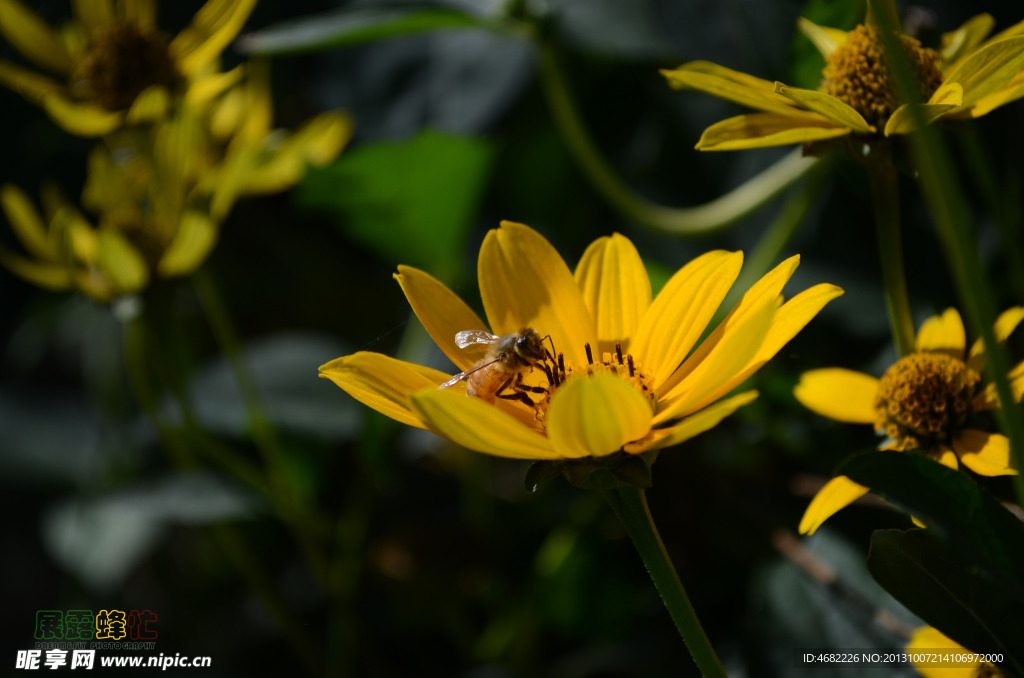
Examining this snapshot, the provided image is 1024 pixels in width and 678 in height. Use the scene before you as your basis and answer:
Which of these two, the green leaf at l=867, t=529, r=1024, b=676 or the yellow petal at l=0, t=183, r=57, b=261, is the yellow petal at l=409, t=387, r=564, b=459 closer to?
the green leaf at l=867, t=529, r=1024, b=676

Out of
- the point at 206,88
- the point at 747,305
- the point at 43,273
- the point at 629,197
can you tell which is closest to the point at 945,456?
the point at 747,305

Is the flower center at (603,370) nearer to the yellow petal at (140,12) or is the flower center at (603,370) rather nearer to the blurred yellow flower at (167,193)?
the blurred yellow flower at (167,193)

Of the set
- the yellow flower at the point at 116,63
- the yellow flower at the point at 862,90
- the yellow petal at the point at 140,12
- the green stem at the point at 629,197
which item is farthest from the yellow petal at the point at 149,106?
the yellow flower at the point at 862,90

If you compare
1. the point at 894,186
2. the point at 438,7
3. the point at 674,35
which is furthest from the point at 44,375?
the point at 894,186

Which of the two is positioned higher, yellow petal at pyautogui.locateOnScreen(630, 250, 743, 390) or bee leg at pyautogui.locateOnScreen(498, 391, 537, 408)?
bee leg at pyautogui.locateOnScreen(498, 391, 537, 408)

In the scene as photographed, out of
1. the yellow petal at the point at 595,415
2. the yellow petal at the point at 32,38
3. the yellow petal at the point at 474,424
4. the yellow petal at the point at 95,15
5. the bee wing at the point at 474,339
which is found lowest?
the yellow petal at the point at 595,415

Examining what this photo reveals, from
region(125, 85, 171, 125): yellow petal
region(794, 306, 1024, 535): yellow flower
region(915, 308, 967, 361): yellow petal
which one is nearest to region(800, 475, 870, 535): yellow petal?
region(794, 306, 1024, 535): yellow flower
